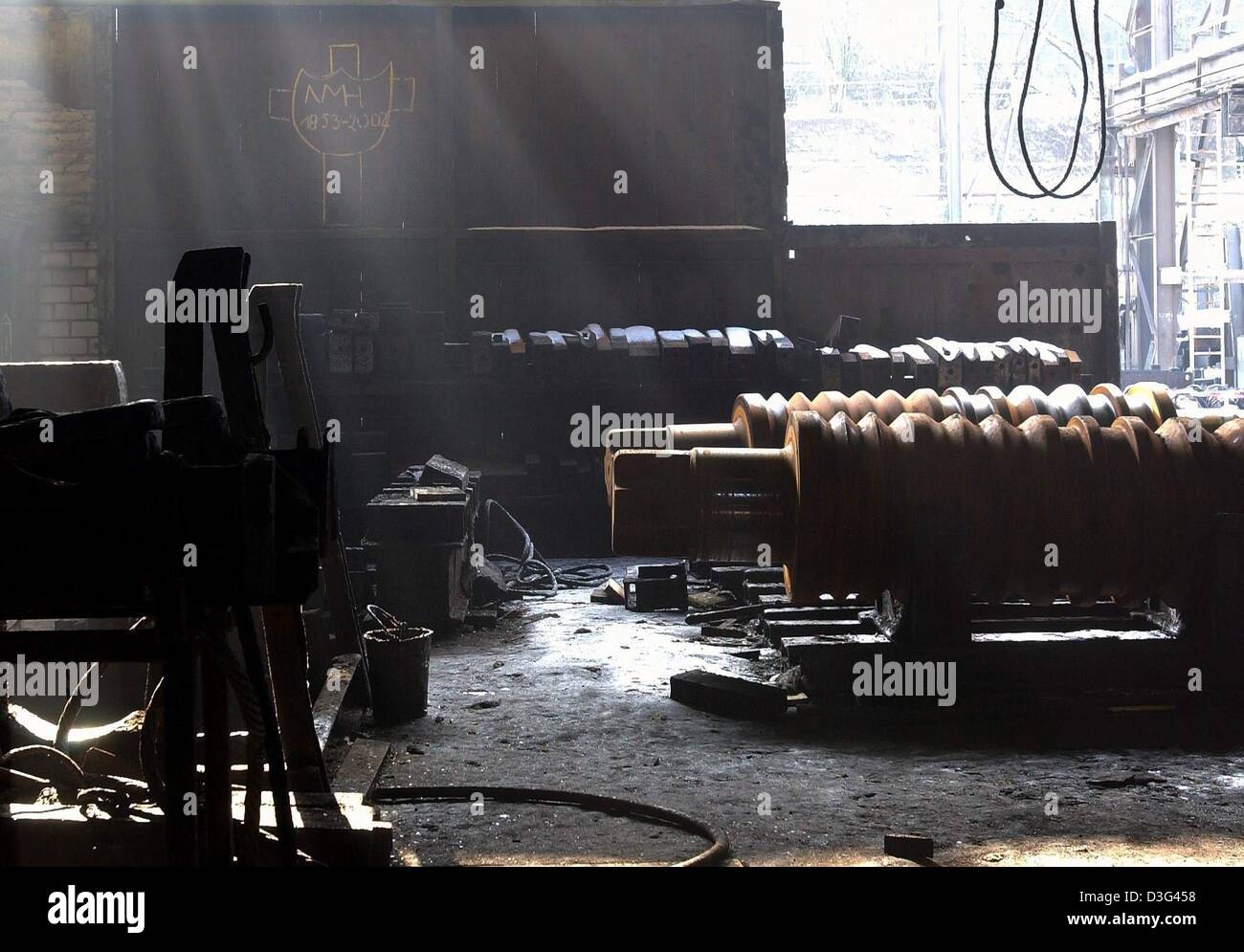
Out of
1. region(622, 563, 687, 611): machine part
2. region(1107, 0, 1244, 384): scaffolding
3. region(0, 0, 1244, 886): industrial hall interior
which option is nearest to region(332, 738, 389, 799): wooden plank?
region(0, 0, 1244, 886): industrial hall interior

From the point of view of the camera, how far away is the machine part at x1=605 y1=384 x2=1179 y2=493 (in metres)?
4.67

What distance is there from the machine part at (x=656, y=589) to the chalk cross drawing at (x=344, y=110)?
13.0 ft

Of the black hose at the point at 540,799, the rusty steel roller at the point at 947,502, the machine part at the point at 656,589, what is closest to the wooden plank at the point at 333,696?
the black hose at the point at 540,799

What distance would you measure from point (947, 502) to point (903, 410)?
114cm

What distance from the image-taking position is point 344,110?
8.48m

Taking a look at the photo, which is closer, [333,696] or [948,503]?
[333,696]

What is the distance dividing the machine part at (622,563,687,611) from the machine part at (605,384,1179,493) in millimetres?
1055

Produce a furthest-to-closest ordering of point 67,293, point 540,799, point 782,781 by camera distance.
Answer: point 67,293 → point 782,781 → point 540,799

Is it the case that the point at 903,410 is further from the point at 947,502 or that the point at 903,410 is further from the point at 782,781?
the point at 782,781

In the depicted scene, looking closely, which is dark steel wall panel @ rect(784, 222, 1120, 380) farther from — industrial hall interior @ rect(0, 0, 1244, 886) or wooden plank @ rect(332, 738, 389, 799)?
wooden plank @ rect(332, 738, 389, 799)

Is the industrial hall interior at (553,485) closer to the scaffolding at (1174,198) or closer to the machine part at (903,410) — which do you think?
the machine part at (903,410)

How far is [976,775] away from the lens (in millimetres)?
3262

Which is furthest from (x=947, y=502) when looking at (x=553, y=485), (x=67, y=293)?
(x=67, y=293)

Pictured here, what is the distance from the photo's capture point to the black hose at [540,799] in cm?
294
